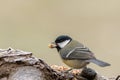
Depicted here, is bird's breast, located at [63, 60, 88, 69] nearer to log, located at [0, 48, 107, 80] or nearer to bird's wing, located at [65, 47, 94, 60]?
bird's wing, located at [65, 47, 94, 60]

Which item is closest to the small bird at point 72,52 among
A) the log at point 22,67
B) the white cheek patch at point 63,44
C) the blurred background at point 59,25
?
the white cheek patch at point 63,44

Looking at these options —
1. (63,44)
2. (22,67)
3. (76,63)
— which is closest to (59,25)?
(63,44)

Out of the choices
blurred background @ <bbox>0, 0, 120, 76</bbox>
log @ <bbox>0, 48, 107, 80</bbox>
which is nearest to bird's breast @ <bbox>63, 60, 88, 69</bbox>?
log @ <bbox>0, 48, 107, 80</bbox>

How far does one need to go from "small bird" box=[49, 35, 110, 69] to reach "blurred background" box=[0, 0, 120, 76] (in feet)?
5.23

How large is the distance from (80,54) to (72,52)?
5 cm

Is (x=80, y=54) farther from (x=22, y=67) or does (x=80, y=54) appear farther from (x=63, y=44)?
(x=22, y=67)

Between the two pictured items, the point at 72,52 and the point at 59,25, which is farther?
the point at 59,25

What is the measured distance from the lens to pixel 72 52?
131 inches

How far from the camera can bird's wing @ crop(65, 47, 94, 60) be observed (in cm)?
328

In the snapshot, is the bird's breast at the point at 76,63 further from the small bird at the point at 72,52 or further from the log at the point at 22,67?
the log at the point at 22,67

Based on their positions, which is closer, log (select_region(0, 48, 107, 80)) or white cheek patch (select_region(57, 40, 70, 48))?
log (select_region(0, 48, 107, 80))

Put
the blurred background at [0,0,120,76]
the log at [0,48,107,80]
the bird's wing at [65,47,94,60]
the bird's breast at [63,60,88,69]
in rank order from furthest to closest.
A: the blurred background at [0,0,120,76], the bird's wing at [65,47,94,60], the bird's breast at [63,60,88,69], the log at [0,48,107,80]

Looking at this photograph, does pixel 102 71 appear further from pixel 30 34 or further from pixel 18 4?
pixel 18 4

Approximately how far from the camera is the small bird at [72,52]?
10.7ft
